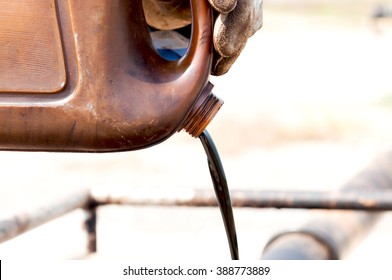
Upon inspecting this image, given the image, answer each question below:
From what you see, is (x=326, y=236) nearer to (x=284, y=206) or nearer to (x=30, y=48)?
(x=284, y=206)

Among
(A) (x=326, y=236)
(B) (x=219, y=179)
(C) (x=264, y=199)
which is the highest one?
(C) (x=264, y=199)

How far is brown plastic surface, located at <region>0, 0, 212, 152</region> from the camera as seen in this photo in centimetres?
78

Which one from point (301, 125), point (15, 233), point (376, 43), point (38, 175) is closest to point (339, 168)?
point (301, 125)

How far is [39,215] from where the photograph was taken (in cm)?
164

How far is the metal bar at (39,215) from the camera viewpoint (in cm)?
152

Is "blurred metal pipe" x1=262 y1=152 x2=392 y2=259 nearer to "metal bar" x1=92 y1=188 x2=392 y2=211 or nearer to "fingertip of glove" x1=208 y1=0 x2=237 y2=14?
"metal bar" x1=92 y1=188 x2=392 y2=211

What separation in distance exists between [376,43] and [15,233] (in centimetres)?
844

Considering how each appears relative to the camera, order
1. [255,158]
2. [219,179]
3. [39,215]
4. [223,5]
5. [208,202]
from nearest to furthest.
A: [223,5] → [219,179] → [39,215] → [208,202] → [255,158]

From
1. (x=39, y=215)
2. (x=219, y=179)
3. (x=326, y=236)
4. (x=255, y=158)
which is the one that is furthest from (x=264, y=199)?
(x=255, y=158)

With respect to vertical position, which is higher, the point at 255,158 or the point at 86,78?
the point at 255,158

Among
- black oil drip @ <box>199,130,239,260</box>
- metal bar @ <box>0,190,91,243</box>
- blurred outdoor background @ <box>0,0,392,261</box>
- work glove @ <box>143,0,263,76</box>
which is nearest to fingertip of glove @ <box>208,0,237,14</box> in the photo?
work glove @ <box>143,0,263,76</box>

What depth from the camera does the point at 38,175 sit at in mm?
4996

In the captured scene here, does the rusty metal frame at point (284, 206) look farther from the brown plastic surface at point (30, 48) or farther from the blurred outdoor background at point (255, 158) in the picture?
the brown plastic surface at point (30, 48)

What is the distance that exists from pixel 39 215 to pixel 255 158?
4087 mm
